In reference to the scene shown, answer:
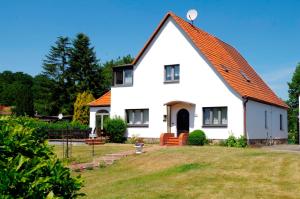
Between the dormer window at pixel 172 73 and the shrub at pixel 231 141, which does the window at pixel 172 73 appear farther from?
the shrub at pixel 231 141

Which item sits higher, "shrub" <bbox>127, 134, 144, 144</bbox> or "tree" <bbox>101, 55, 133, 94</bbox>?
"tree" <bbox>101, 55, 133, 94</bbox>

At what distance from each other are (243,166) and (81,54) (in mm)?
54937

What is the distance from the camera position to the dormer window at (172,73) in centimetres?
3244

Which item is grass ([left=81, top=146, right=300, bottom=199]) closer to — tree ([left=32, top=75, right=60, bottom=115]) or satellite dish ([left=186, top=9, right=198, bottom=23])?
satellite dish ([left=186, top=9, right=198, bottom=23])

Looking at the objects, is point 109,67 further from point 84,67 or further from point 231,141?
point 231,141

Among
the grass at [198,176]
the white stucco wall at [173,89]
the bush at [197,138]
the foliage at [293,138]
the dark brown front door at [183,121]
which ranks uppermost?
the white stucco wall at [173,89]

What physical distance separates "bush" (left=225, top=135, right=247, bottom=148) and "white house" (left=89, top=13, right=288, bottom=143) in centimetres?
41

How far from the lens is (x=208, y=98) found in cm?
3089

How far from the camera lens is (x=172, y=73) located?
107 feet

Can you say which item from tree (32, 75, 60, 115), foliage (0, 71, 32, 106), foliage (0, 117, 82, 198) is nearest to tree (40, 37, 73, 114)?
tree (32, 75, 60, 115)

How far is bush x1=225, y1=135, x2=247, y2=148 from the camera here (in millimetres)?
29203

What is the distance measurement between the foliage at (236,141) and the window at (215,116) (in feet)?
3.56

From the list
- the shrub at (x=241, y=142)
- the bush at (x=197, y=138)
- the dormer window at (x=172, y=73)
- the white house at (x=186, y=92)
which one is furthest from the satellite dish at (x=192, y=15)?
the shrub at (x=241, y=142)

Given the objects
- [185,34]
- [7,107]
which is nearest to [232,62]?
[185,34]
